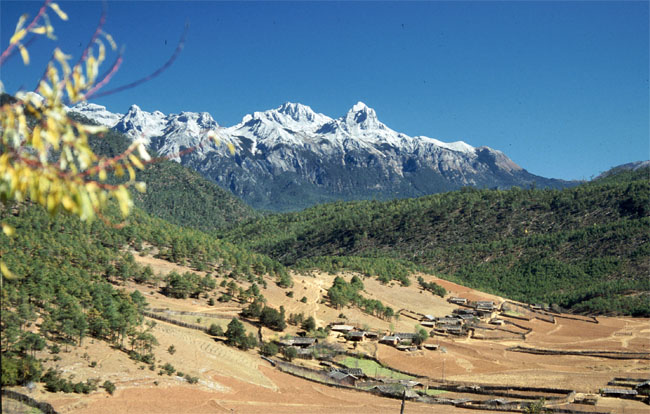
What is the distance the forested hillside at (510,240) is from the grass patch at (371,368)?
43623mm

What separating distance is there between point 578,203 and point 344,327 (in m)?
96.9

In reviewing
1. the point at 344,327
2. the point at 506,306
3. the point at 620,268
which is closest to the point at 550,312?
the point at 506,306

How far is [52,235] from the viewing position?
61594mm

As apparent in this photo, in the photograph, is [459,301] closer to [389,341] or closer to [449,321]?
[449,321]

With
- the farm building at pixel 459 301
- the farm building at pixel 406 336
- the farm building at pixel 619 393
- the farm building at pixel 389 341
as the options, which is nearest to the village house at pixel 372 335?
the farm building at pixel 389 341

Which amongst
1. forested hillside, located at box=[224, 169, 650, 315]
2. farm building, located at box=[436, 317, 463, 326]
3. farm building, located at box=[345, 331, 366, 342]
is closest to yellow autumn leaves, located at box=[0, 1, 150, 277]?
farm building, located at box=[345, 331, 366, 342]

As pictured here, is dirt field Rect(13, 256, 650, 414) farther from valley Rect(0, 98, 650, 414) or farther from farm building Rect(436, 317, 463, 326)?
farm building Rect(436, 317, 463, 326)

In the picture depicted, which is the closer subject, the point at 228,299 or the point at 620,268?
the point at 228,299

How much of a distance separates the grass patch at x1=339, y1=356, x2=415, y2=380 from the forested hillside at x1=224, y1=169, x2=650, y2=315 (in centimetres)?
4362

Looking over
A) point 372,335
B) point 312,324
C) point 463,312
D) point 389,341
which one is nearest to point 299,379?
point 312,324

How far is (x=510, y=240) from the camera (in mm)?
128125

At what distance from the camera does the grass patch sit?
4997 centimetres

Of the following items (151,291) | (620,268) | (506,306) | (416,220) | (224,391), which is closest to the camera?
(224,391)

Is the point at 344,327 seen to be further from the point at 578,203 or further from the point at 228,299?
the point at 578,203
